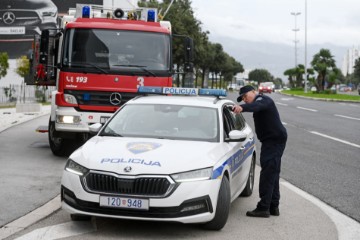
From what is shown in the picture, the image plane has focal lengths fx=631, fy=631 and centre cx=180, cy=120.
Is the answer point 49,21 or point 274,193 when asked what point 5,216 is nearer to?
point 274,193

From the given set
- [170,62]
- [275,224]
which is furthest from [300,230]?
[170,62]

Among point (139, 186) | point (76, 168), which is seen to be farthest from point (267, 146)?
point (76, 168)

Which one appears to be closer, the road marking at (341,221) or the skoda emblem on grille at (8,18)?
the road marking at (341,221)

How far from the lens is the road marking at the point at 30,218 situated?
6.31m

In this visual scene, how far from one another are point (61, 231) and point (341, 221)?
3.16 metres

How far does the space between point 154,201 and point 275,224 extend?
5.65 feet

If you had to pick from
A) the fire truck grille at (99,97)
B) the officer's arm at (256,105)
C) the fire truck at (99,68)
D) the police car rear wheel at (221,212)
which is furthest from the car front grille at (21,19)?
the police car rear wheel at (221,212)

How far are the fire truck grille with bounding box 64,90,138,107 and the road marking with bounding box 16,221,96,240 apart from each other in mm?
5648

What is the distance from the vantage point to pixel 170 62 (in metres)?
12.6

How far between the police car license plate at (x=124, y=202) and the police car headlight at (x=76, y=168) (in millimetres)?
360

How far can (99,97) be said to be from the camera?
1220 centimetres

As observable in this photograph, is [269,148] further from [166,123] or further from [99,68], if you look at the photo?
[99,68]

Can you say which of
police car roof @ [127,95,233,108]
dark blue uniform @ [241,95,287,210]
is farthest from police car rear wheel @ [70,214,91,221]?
dark blue uniform @ [241,95,287,210]

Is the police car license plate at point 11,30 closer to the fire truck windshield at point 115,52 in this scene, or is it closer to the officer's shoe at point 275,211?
the fire truck windshield at point 115,52
